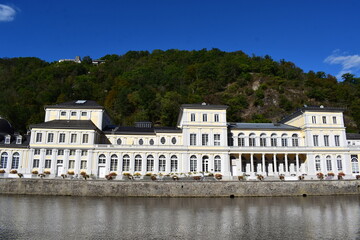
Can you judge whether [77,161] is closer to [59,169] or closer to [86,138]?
[59,169]

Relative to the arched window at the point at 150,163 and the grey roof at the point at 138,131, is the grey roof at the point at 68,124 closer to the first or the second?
A: the grey roof at the point at 138,131

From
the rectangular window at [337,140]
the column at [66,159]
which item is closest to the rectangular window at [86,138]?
the column at [66,159]

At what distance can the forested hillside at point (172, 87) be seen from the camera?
82125 millimetres

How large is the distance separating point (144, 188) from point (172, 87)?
67.2 m

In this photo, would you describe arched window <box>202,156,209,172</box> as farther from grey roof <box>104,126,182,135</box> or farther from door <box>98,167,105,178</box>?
door <box>98,167,105,178</box>

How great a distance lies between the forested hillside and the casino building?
2635 centimetres

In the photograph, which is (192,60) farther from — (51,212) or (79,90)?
(51,212)

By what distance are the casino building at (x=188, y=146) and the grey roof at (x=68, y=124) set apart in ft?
0.44

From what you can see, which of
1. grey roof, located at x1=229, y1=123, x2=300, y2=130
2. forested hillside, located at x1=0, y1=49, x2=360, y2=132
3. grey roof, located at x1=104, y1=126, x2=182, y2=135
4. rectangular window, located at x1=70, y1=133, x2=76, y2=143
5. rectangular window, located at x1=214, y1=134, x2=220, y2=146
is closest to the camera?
rectangular window, located at x1=70, y1=133, x2=76, y2=143

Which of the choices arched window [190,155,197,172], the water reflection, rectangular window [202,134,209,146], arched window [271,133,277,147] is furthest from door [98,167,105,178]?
arched window [271,133,277,147]

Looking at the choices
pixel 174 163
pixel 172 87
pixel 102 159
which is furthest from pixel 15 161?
pixel 172 87

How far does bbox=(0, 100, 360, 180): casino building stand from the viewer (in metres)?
41.9

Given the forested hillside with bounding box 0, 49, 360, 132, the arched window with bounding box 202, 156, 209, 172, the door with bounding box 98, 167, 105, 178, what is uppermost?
the forested hillside with bounding box 0, 49, 360, 132

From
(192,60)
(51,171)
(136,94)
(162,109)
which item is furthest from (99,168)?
(192,60)
